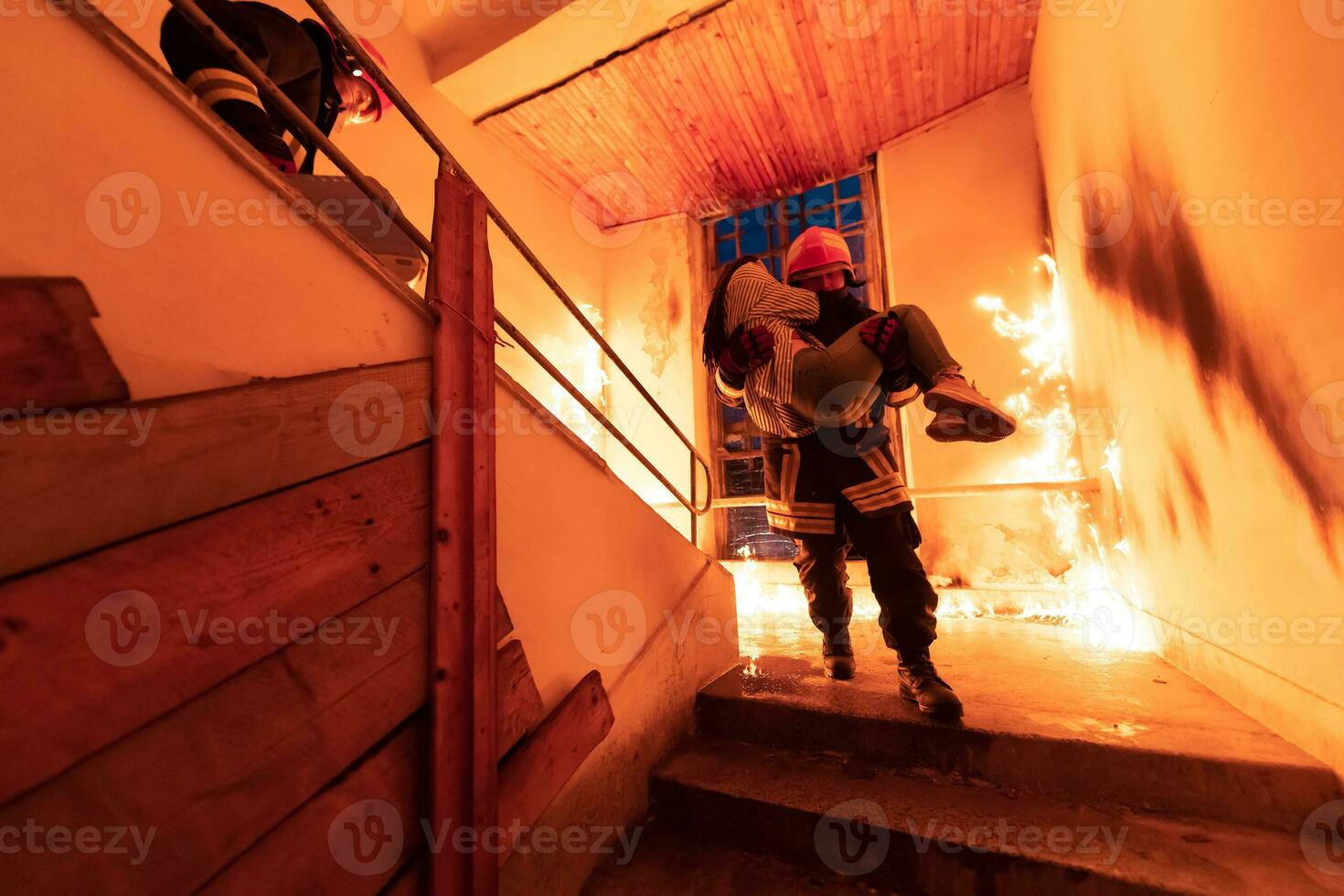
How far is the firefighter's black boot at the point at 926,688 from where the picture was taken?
184cm

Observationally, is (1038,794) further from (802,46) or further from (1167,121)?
(802,46)

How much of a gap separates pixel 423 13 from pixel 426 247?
4118 millimetres

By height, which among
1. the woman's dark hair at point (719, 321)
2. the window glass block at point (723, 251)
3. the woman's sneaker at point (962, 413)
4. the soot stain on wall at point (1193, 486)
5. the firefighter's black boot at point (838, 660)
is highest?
the window glass block at point (723, 251)

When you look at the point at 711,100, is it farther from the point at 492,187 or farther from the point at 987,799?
the point at 987,799

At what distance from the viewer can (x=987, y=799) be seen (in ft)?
5.38

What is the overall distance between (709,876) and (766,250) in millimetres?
5648

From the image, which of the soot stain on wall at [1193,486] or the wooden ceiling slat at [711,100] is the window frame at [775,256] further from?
the soot stain on wall at [1193,486]

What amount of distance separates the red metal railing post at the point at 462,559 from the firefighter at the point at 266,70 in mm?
441

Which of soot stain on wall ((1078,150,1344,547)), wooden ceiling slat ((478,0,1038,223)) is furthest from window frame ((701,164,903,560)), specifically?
soot stain on wall ((1078,150,1344,547))

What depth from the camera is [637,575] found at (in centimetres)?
194

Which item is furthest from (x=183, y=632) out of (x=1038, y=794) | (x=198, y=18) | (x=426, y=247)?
(x=1038, y=794)

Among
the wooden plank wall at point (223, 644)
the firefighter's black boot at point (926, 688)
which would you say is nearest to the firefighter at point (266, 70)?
the wooden plank wall at point (223, 644)

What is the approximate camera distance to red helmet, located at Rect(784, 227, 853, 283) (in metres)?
2.29

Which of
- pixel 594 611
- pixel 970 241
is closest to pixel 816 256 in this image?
pixel 594 611
